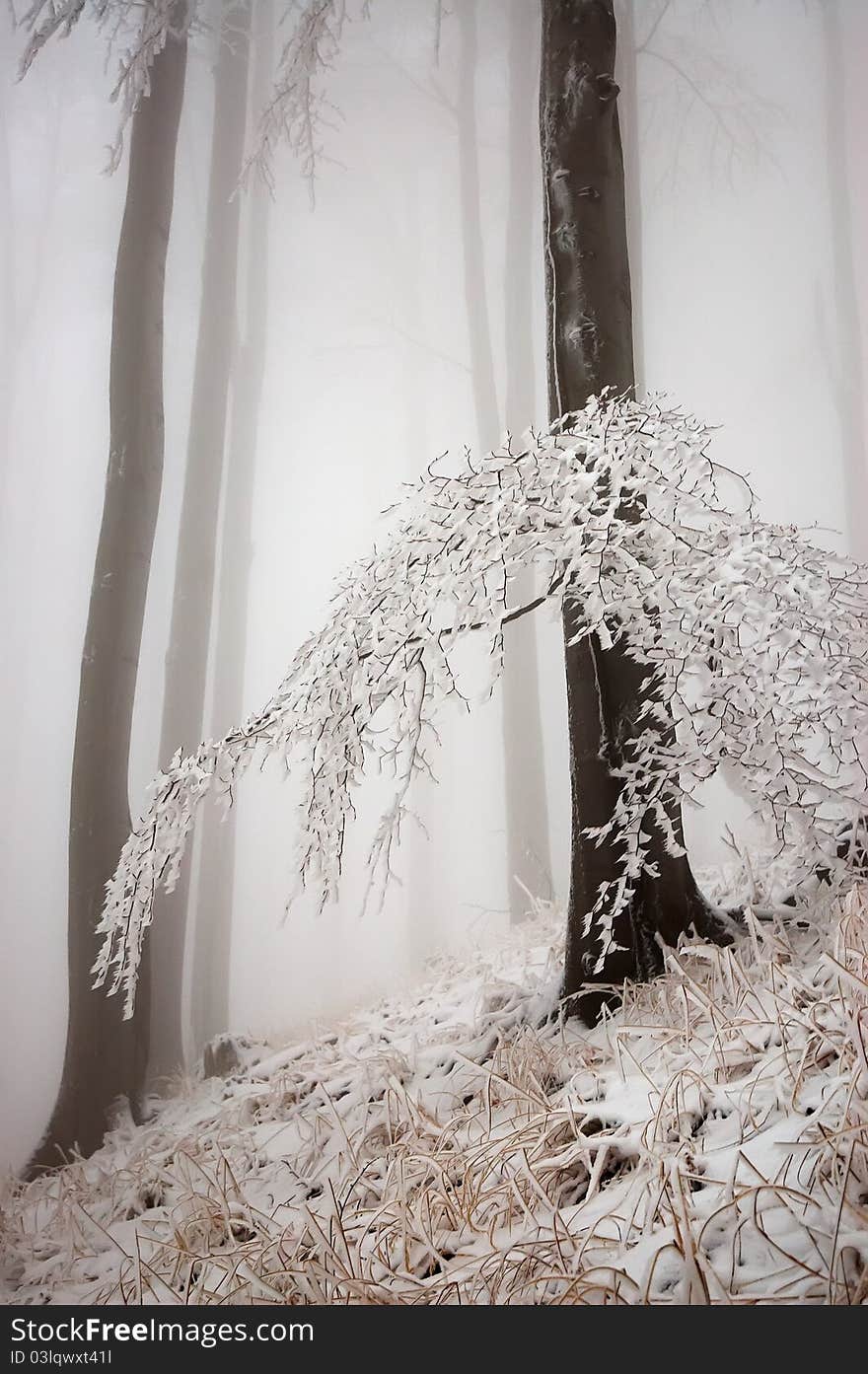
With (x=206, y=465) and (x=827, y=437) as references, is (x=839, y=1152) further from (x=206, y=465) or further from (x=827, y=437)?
(x=827, y=437)

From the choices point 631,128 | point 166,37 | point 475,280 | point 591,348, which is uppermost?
point 631,128

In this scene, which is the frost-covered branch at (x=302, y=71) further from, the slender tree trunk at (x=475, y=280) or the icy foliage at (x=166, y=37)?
the slender tree trunk at (x=475, y=280)

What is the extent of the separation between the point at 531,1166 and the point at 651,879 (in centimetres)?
59

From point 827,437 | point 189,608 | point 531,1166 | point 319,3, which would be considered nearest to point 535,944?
point 531,1166

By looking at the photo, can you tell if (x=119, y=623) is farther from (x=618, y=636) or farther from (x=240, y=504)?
(x=618, y=636)

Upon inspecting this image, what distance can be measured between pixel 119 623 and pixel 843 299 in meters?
2.88

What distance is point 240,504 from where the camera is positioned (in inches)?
137

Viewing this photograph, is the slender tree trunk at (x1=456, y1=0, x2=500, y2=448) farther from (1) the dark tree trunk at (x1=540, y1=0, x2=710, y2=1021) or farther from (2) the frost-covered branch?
(1) the dark tree trunk at (x1=540, y1=0, x2=710, y2=1021)

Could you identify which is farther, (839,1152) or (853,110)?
(853,110)

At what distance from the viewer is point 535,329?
140 inches

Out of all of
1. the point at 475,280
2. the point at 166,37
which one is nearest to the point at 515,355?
the point at 475,280

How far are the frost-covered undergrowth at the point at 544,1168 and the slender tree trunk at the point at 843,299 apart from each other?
6.19 feet

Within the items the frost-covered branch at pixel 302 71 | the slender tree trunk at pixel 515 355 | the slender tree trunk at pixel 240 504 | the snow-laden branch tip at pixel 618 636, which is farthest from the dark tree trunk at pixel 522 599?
the snow-laden branch tip at pixel 618 636

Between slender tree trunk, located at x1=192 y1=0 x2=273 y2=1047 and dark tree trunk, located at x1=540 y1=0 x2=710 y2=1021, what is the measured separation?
6.05ft
